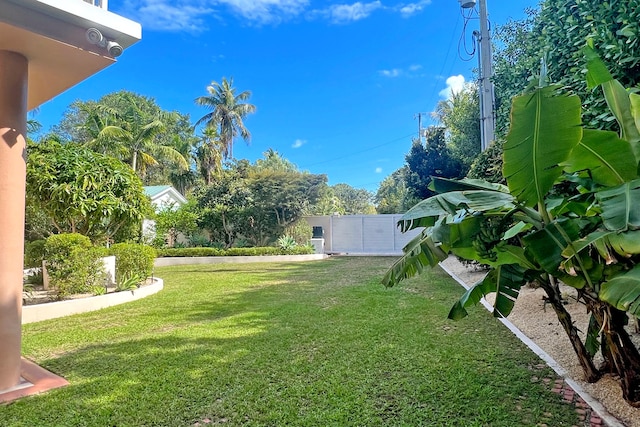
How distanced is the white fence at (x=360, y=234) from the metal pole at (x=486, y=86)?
1034cm

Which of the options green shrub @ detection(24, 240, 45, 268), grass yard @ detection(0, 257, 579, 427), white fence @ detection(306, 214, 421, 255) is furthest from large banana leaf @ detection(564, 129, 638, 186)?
white fence @ detection(306, 214, 421, 255)

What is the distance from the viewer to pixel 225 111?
33.0 m

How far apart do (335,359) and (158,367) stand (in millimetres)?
2159

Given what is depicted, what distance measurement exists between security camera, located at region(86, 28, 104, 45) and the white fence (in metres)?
19.7

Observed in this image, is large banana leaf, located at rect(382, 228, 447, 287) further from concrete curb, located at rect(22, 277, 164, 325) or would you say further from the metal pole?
the metal pole

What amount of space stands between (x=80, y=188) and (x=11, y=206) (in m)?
5.09

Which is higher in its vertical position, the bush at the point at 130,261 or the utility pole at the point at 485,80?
the utility pole at the point at 485,80

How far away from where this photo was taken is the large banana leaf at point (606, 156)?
2648mm

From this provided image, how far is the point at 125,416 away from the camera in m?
3.17

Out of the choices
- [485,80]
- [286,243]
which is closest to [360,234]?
[286,243]

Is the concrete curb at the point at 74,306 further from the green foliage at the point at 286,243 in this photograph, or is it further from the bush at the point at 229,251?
the green foliage at the point at 286,243

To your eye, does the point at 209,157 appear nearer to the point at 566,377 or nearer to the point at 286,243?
the point at 286,243

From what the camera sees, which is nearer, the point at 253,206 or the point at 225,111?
the point at 253,206

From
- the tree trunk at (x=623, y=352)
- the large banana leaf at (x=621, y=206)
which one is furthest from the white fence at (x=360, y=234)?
the large banana leaf at (x=621, y=206)
